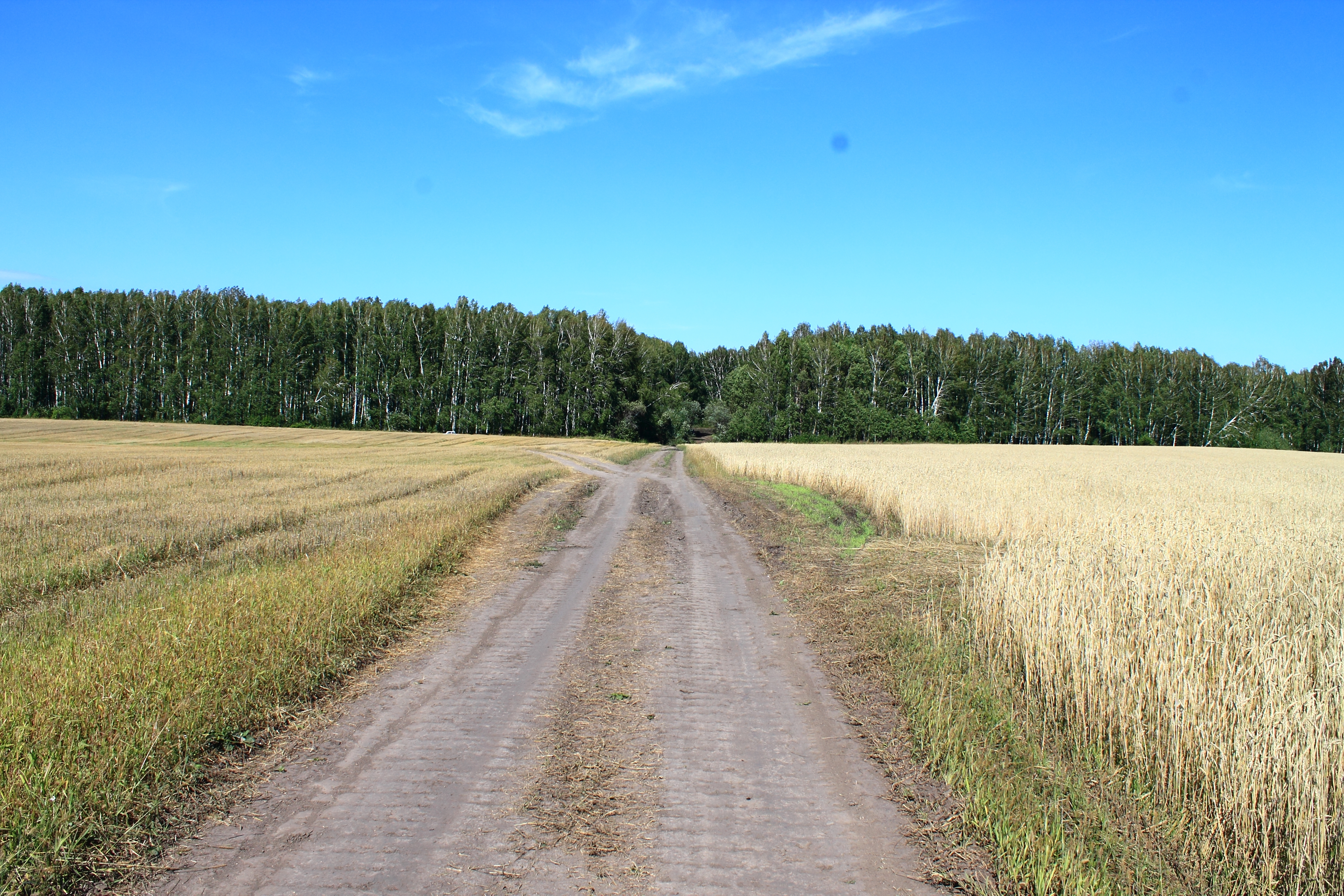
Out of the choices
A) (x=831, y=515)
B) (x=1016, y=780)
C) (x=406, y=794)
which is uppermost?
(x=831, y=515)

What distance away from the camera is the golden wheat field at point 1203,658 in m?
3.72

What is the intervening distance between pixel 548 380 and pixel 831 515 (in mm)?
67497

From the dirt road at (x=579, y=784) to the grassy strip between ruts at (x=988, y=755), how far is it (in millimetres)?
532

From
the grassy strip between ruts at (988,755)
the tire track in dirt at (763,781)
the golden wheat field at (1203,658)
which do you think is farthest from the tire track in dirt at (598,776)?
the golden wheat field at (1203,658)

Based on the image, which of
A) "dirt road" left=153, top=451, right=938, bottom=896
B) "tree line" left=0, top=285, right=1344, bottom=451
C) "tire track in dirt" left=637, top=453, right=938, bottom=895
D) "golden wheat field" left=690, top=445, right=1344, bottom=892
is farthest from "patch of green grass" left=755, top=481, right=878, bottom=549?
"tree line" left=0, top=285, right=1344, bottom=451

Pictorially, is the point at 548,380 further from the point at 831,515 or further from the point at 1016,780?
the point at 1016,780

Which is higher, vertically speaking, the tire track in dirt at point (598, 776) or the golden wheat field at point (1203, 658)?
the golden wheat field at point (1203, 658)

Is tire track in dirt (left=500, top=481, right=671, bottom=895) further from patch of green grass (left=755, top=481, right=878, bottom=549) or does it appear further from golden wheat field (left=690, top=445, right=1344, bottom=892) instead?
patch of green grass (left=755, top=481, right=878, bottom=549)

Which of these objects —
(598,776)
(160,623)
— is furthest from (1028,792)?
(160,623)

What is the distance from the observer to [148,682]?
543 cm

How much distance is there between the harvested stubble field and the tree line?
61255 mm

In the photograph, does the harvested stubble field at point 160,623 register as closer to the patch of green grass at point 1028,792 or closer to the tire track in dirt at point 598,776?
the tire track in dirt at point 598,776

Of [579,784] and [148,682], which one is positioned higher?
[148,682]

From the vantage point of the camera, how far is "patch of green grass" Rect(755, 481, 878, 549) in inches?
575
